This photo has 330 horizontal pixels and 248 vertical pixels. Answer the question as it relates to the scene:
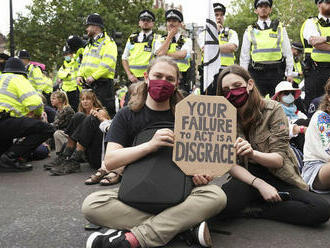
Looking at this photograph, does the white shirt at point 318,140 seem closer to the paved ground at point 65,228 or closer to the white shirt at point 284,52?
the paved ground at point 65,228

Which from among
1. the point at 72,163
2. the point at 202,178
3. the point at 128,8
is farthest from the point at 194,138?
the point at 128,8

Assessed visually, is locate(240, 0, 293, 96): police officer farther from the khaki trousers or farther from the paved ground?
the khaki trousers

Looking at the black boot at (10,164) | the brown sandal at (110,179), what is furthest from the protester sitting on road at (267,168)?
the black boot at (10,164)

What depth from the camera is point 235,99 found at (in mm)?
3197

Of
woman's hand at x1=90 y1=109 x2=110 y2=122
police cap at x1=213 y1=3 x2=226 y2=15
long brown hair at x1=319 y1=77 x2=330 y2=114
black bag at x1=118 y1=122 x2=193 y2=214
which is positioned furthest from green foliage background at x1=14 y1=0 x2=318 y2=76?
black bag at x1=118 y1=122 x2=193 y2=214

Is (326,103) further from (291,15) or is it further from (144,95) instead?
(291,15)

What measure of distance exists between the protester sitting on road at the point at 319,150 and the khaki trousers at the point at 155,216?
1451 mm

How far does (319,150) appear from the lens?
12.5 feet

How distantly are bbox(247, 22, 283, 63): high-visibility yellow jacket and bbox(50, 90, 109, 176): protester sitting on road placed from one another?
8.14 feet

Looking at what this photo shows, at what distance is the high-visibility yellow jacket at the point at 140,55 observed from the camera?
6.72 m

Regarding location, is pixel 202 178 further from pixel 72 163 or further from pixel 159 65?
pixel 72 163

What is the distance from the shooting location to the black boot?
6.04 m

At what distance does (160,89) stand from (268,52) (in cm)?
359

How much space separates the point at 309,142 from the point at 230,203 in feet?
3.97
